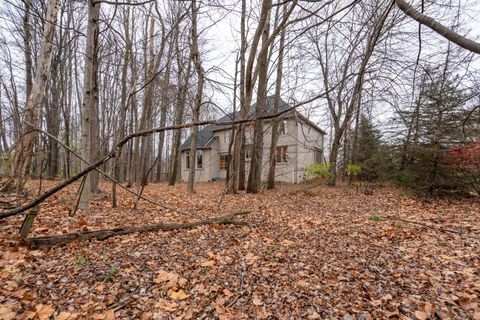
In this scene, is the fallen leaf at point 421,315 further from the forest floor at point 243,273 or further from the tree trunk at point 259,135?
the tree trunk at point 259,135

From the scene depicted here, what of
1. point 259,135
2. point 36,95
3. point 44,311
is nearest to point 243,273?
point 44,311

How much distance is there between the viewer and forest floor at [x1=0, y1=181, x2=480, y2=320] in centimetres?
218

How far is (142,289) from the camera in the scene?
246 cm

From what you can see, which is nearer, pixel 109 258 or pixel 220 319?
pixel 220 319

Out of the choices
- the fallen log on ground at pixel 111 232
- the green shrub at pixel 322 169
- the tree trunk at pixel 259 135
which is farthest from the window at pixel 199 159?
the fallen log on ground at pixel 111 232

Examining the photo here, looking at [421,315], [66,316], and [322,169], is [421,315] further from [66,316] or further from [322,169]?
[322,169]

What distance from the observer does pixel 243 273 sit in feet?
9.28

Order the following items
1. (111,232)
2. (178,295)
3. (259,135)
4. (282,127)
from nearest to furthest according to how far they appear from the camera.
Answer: (178,295) → (111,232) → (282,127) → (259,135)

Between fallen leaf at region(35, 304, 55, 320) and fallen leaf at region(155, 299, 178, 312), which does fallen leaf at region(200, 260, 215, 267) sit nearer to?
fallen leaf at region(155, 299, 178, 312)

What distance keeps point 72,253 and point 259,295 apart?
251 centimetres

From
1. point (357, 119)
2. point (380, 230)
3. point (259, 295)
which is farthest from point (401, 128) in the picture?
point (259, 295)

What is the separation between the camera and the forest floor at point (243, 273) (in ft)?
7.16

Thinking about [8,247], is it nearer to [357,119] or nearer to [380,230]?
[380,230]

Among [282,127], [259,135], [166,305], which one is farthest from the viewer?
[259,135]
